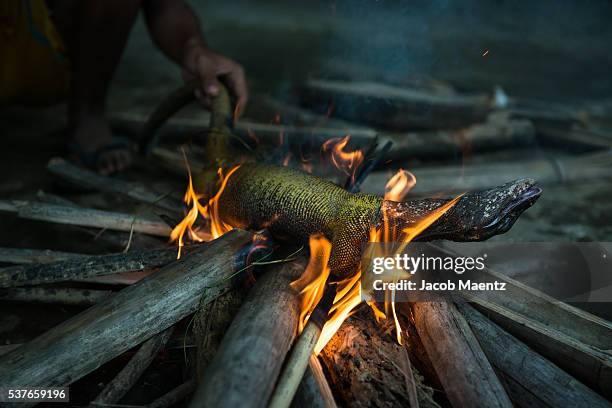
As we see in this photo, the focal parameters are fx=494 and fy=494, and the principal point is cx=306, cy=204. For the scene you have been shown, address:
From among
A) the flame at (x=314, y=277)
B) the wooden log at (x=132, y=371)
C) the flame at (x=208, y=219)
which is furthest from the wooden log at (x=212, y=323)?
the flame at (x=208, y=219)

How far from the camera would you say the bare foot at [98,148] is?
9.85ft

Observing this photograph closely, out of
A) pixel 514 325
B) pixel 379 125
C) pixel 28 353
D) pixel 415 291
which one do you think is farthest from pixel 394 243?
pixel 379 125

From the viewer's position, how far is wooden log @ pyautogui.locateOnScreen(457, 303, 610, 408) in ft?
4.47

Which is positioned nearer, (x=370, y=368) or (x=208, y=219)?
(x=370, y=368)

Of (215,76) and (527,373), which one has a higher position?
(215,76)

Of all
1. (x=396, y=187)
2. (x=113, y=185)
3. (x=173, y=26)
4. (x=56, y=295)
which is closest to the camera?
(x=56, y=295)

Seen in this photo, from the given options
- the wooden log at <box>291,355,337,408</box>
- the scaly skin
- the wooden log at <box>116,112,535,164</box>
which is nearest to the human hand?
the wooden log at <box>116,112,535,164</box>

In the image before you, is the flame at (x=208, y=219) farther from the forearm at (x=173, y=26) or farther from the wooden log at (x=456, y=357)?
the forearm at (x=173, y=26)

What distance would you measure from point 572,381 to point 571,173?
2243mm

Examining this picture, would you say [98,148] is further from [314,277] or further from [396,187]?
[314,277]

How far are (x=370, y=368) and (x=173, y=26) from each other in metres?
2.41

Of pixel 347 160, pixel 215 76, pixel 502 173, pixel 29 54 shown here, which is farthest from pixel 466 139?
pixel 29 54

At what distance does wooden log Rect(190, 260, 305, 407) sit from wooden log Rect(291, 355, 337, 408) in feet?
0.35

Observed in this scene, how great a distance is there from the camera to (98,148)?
3.04 meters
